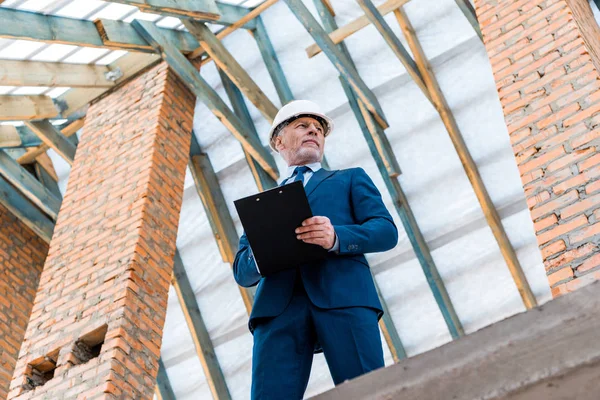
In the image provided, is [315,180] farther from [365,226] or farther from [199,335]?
[199,335]

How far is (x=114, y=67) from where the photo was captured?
6719 mm

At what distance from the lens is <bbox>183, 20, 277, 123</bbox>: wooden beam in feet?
23.0

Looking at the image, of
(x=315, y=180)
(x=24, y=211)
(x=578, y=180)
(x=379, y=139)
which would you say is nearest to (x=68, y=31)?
(x=24, y=211)

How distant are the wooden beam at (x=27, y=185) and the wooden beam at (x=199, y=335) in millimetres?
1407

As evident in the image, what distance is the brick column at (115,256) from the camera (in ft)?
15.2

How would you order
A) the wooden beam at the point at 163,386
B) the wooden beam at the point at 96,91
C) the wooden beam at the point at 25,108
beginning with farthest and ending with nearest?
the wooden beam at the point at 163,386
the wooden beam at the point at 96,91
the wooden beam at the point at 25,108

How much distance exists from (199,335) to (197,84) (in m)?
2.85

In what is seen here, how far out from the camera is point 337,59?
7.04 meters

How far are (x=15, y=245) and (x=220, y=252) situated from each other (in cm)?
195

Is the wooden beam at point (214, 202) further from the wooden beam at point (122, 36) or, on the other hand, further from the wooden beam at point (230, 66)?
the wooden beam at point (122, 36)

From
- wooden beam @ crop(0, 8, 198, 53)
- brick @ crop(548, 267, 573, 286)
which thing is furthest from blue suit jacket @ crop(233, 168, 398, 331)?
wooden beam @ crop(0, 8, 198, 53)

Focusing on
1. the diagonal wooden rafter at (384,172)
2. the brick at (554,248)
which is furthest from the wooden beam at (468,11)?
the brick at (554,248)

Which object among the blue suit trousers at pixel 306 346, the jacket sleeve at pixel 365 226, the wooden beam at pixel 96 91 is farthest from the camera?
the wooden beam at pixel 96 91

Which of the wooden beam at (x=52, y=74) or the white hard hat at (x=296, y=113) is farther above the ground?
the wooden beam at (x=52, y=74)
